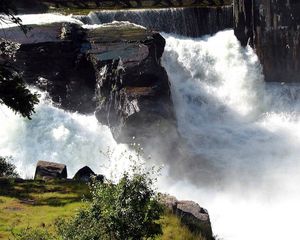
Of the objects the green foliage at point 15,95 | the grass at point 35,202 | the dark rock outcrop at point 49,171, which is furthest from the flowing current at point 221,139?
the green foliage at point 15,95

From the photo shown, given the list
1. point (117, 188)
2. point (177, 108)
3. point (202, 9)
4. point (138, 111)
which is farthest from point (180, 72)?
point (117, 188)

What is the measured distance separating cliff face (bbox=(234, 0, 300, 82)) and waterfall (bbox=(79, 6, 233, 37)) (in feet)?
6.15

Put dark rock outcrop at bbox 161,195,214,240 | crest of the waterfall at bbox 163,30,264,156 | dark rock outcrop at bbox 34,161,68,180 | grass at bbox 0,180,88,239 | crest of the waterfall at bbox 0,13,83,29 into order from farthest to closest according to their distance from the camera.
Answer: crest of the waterfall at bbox 0,13,83,29
crest of the waterfall at bbox 163,30,264,156
dark rock outcrop at bbox 34,161,68,180
grass at bbox 0,180,88,239
dark rock outcrop at bbox 161,195,214,240

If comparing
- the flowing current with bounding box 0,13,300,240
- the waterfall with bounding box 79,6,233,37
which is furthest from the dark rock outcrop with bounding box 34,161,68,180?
the waterfall with bounding box 79,6,233,37

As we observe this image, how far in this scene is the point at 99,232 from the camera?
25.3 ft

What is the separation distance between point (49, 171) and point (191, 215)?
631 centimetres

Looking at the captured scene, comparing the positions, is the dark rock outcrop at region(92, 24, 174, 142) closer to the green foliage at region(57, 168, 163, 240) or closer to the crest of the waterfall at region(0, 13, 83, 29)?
the crest of the waterfall at region(0, 13, 83, 29)

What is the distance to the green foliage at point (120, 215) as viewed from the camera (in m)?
7.61

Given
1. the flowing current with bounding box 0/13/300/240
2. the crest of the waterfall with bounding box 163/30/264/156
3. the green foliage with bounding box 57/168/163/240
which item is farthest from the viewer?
the crest of the waterfall with bounding box 163/30/264/156

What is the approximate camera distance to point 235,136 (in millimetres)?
26062

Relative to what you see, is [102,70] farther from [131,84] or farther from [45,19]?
[45,19]

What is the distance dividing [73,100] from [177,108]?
552 centimetres

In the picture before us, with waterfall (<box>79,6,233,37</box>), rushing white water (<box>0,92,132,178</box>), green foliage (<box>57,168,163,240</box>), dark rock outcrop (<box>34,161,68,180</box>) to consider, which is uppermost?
waterfall (<box>79,6,233,37</box>)

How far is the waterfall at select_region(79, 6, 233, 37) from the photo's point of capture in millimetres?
32656
